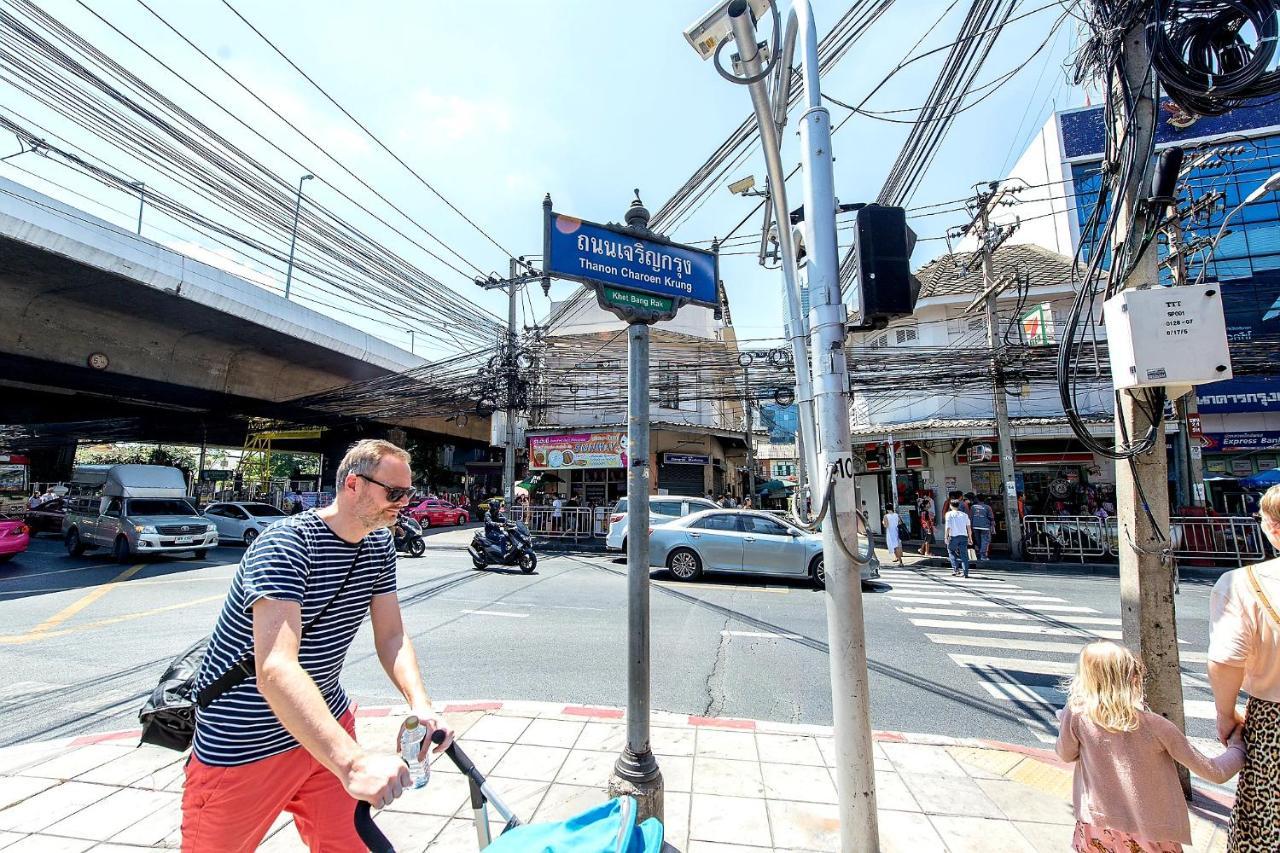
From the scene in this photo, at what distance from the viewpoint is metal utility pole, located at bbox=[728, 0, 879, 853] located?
243 centimetres

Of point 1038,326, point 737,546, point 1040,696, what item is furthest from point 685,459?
point 1040,696

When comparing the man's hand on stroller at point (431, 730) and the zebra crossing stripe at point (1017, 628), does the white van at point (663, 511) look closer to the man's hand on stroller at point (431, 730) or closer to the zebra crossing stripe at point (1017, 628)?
the zebra crossing stripe at point (1017, 628)

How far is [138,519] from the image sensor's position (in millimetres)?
12406

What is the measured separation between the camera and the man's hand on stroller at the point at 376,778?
133 centimetres

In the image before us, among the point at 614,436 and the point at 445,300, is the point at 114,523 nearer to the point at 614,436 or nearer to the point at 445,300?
the point at 445,300

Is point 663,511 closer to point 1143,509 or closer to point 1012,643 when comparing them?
point 1012,643

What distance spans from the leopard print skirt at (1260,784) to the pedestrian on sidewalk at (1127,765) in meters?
0.03

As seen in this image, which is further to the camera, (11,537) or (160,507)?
(160,507)

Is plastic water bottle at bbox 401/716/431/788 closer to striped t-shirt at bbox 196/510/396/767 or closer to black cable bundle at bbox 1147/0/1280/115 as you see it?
striped t-shirt at bbox 196/510/396/767

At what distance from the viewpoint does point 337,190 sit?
8.88 meters

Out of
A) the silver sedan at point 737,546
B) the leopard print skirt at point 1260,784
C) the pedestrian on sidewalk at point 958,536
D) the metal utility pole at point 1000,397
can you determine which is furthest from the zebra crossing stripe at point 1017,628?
the metal utility pole at point 1000,397

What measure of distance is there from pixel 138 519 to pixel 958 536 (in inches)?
737

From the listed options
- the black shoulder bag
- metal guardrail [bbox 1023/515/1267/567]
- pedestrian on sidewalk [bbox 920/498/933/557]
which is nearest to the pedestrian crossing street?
pedestrian on sidewalk [bbox 920/498/933/557]

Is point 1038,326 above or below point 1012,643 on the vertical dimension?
above
